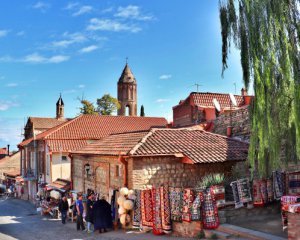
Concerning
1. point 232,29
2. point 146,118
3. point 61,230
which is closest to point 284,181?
point 232,29

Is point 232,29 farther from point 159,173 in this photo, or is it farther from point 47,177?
point 47,177

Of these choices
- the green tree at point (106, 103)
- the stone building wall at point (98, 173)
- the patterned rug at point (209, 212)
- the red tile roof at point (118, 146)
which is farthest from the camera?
the green tree at point (106, 103)

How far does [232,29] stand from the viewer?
31.3 ft

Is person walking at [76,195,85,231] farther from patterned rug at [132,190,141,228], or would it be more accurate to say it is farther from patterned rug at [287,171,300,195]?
patterned rug at [287,171,300,195]

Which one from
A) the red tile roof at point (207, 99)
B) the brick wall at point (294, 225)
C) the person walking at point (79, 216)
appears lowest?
the person walking at point (79, 216)

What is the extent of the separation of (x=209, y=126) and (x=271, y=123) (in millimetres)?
12788

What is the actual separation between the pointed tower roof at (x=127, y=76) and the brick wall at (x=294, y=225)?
6164 centimetres

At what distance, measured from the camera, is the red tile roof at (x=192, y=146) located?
14695 mm

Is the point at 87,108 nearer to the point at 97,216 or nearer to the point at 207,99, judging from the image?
the point at 207,99

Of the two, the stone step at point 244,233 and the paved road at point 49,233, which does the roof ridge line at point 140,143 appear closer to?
the paved road at point 49,233

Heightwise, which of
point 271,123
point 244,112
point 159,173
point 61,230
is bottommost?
point 61,230

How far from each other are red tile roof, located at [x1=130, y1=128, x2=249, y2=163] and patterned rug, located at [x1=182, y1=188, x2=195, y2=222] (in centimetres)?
296

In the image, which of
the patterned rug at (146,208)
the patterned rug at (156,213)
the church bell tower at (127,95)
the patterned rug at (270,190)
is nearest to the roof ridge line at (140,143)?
the patterned rug at (146,208)

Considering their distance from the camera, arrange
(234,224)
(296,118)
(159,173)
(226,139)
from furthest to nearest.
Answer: (226,139) < (159,173) < (234,224) < (296,118)
